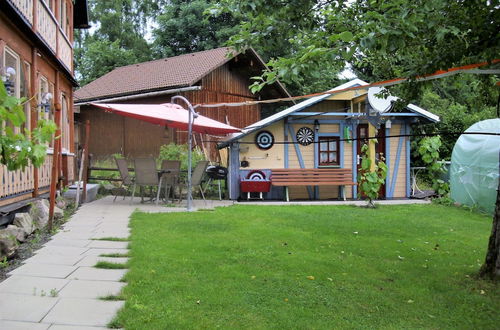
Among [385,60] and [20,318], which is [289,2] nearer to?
[385,60]

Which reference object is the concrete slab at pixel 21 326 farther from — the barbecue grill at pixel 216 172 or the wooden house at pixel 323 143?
the wooden house at pixel 323 143

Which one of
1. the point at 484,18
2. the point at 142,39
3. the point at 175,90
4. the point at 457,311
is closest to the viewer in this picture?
the point at 457,311

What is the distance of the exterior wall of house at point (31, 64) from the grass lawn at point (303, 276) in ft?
5.83

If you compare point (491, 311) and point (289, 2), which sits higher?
point (289, 2)

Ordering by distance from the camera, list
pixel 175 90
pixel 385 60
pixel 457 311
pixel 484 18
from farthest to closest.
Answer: pixel 175 90, pixel 385 60, pixel 484 18, pixel 457 311

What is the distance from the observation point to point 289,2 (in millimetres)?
3756

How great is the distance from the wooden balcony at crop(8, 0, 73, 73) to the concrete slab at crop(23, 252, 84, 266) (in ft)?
11.1

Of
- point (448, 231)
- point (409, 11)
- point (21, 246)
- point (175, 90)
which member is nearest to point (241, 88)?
point (175, 90)

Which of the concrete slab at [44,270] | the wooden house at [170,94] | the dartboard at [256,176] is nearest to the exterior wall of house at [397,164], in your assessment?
the dartboard at [256,176]

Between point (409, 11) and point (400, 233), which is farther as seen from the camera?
point (400, 233)

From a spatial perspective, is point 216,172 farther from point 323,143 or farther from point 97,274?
point 97,274

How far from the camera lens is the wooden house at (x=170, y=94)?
15.8 metres

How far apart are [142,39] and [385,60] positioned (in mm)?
28654

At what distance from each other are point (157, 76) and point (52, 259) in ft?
46.8
